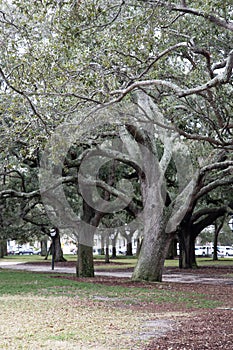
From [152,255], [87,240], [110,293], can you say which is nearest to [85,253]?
[87,240]

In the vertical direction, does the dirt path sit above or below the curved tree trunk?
below

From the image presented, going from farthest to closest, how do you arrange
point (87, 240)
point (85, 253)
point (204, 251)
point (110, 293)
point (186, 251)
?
point (204, 251)
point (186, 251)
point (85, 253)
point (87, 240)
point (110, 293)

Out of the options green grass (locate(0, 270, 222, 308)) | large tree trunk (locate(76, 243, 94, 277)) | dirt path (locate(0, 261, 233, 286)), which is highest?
large tree trunk (locate(76, 243, 94, 277))

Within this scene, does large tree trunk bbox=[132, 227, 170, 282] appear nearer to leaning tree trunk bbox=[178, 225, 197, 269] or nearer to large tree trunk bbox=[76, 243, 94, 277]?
large tree trunk bbox=[76, 243, 94, 277]

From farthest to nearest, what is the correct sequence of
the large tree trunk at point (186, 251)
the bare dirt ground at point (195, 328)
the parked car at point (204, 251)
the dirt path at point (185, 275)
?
the parked car at point (204, 251) < the large tree trunk at point (186, 251) < the dirt path at point (185, 275) < the bare dirt ground at point (195, 328)

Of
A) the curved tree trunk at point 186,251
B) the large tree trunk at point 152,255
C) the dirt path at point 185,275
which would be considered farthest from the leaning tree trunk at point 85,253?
the curved tree trunk at point 186,251

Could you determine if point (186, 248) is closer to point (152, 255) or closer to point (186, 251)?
point (186, 251)

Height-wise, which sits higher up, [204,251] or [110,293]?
[110,293]

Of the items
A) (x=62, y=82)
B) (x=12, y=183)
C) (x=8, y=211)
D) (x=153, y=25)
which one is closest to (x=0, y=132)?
(x=62, y=82)

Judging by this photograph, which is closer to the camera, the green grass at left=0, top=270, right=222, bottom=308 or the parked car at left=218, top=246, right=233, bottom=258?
the green grass at left=0, top=270, right=222, bottom=308

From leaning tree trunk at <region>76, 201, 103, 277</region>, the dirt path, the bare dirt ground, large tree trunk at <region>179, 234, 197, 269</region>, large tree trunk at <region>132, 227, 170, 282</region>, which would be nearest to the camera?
the bare dirt ground

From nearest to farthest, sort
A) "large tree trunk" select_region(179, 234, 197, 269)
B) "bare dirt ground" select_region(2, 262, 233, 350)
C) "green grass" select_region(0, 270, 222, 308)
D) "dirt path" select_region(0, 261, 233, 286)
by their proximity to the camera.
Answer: "bare dirt ground" select_region(2, 262, 233, 350) < "green grass" select_region(0, 270, 222, 308) < "dirt path" select_region(0, 261, 233, 286) < "large tree trunk" select_region(179, 234, 197, 269)

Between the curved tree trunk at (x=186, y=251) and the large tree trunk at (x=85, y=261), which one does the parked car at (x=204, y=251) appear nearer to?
the curved tree trunk at (x=186, y=251)

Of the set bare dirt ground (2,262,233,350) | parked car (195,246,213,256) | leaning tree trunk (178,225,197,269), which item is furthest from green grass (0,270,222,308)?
parked car (195,246,213,256)
